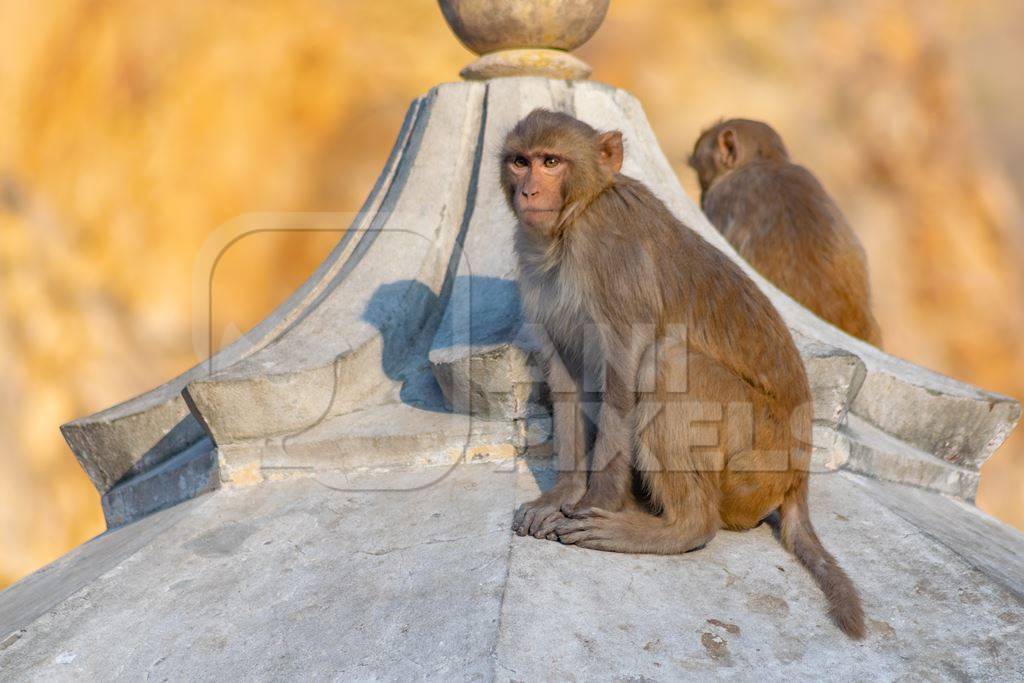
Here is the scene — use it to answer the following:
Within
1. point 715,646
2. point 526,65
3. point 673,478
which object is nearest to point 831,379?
point 673,478

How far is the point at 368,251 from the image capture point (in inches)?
174

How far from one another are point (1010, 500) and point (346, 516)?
11374mm

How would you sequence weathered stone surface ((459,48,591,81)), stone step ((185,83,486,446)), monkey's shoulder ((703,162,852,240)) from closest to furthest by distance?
stone step ((185,83,486,446)), weathered stone surface ((459,48,591,81)), monkey's shoulder ((703,162,852,240))

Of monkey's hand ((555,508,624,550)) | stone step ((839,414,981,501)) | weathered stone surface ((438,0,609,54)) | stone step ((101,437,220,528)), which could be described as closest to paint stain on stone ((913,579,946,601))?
stone step ((839,414,981,501))

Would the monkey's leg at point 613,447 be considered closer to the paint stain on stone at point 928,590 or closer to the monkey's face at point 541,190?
the monkey's face at point 541,190

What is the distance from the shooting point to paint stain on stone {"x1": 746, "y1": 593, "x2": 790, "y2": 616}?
3107 mm

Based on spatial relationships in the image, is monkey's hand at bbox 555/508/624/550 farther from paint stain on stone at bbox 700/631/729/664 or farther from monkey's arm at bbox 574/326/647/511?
paint stain on stone at bbox 700/631/729/664

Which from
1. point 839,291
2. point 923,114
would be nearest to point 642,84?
point 923,114

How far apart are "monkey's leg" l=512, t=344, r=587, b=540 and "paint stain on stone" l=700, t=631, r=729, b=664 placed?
1.56ft

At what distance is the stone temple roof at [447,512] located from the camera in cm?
296

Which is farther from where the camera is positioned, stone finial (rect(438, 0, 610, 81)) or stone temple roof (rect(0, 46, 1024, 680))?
stone finial (rect(438, 0, 610, 81))

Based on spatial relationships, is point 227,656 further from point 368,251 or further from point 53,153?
point 53,153

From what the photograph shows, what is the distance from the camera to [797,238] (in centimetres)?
569

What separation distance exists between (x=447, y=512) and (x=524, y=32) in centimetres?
207
